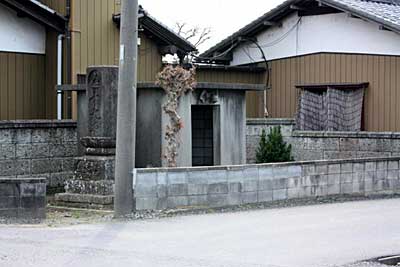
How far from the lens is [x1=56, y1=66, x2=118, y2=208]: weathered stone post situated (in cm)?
1398

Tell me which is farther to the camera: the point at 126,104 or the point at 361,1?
the point at 361,1

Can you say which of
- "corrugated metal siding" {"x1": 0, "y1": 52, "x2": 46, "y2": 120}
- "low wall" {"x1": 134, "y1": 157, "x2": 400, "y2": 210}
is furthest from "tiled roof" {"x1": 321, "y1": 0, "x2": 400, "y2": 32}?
"corrugated metal siding" {"x1": 0, "y1": 52, "x2": 46, "y2": 120}

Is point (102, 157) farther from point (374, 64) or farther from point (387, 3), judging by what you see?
point (387, 3)

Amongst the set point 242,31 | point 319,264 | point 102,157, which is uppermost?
point 242,31

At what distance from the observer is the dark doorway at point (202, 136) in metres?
17.4

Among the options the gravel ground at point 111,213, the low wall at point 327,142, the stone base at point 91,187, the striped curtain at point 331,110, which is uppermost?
the striped curtain at point 331,110

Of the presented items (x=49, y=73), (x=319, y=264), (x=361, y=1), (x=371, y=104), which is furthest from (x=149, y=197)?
(x=361, y=1)

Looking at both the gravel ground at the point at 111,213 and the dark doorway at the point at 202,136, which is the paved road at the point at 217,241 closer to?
the gravel ground at the point at 111,213

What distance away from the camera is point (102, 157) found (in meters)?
14.1

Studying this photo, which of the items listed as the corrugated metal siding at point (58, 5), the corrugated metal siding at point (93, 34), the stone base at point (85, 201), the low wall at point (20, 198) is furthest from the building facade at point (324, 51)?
the low wall at point (20, 198)

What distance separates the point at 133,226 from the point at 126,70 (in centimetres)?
276

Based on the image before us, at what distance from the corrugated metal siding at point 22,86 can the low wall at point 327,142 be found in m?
6.43

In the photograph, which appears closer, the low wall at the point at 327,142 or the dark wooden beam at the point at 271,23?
the low wall at the point at 327,142

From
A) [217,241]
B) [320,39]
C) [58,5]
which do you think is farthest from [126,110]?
[320,39]
